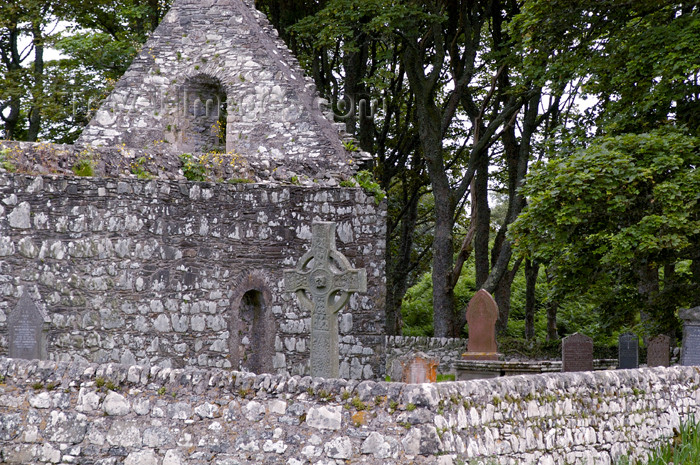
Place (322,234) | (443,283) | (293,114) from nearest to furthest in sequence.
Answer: (322,234) < (293,114) < (443,283)

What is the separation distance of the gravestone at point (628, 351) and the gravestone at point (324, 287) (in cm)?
708

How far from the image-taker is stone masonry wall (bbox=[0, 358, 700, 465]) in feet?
20.7

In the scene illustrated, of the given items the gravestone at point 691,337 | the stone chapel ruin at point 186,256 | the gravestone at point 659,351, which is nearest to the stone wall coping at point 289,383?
the stone chapel ruin at point 186,256

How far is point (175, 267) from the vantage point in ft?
39.6

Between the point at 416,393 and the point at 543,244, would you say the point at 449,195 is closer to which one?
the point at 543,244

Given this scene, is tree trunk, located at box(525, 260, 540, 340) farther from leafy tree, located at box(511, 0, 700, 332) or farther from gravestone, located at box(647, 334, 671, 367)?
gravestone, located at box(647, 334, 671, 367)

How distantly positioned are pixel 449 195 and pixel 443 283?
222cm

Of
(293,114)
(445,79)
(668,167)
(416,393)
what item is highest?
(445,79)

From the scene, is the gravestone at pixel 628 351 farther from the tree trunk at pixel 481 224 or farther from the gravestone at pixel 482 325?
the tree trunk at pixel 481 224

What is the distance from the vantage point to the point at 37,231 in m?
11.5

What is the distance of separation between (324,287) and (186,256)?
3440 millimetres

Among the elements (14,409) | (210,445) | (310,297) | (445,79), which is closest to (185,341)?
(310,297)

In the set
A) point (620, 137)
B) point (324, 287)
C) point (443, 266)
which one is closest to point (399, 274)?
point (443, 266)

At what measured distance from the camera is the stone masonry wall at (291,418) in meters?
6.32
